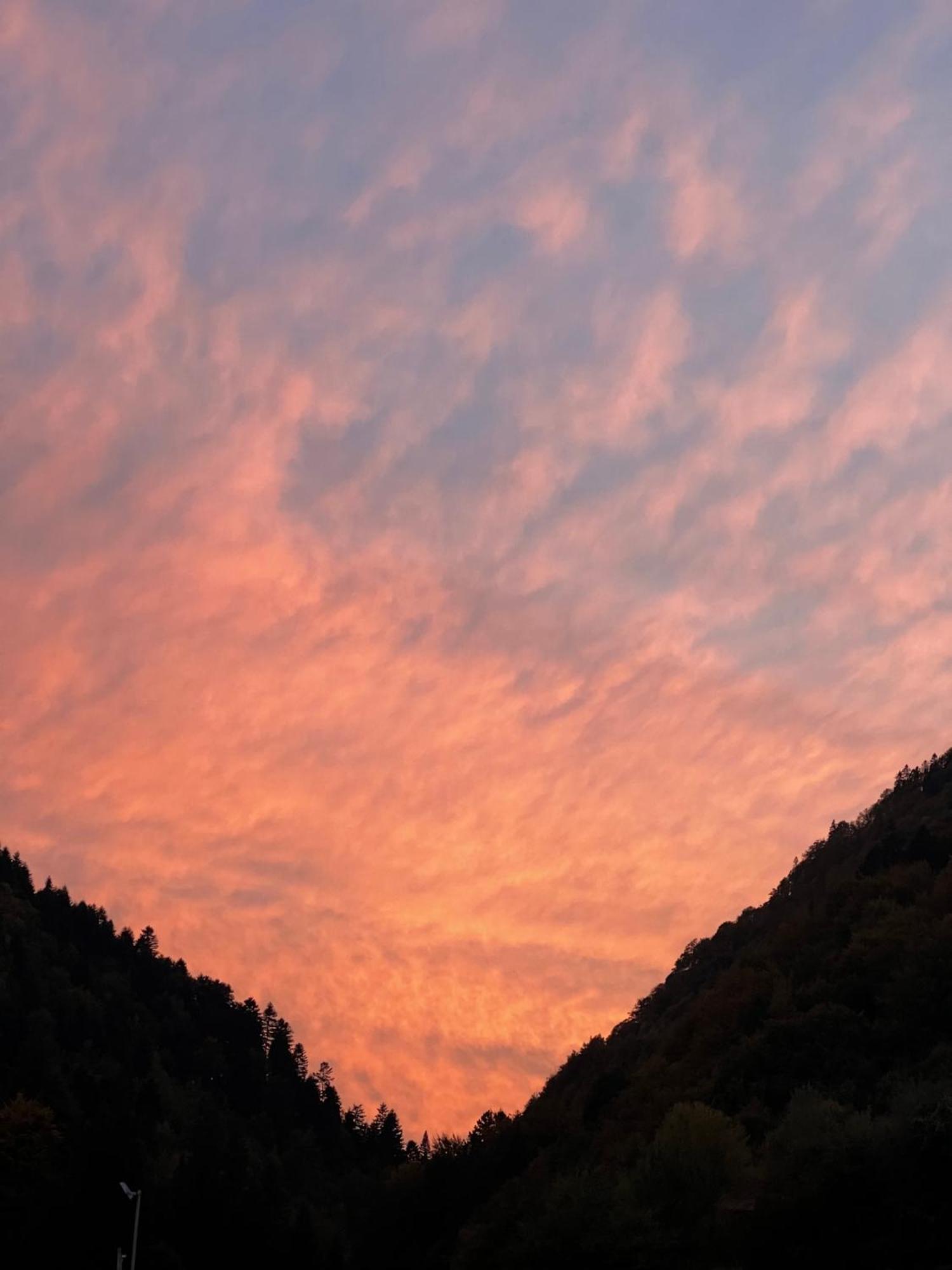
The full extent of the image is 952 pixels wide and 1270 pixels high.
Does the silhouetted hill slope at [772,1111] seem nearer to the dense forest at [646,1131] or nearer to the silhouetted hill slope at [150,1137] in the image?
the dense forest at [646,1131]

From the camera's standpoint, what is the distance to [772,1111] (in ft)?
224

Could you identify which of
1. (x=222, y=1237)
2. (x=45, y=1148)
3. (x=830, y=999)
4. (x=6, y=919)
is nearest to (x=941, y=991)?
(x=830, y=999)

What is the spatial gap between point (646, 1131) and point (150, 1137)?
80.9 m

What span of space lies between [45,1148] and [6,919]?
69902mm

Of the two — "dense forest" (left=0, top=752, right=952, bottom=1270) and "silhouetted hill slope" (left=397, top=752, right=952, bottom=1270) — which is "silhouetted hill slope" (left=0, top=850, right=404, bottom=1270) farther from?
"silhouetted hill slope" (left=397, top=752, right=952, bottom=1270)

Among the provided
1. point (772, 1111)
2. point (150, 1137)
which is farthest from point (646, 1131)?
point (150, 1137)

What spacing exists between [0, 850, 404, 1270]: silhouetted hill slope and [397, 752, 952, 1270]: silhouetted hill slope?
16903 mm

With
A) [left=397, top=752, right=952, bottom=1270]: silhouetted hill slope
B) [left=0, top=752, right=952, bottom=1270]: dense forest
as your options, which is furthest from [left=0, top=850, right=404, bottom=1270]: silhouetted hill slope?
[left=397, top=752, right=952, bottom=1270]: silhouetted hill slope

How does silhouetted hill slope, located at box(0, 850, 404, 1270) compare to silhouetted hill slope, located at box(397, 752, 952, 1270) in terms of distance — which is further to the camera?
silhouetted hill slope, located at box(0, 850, 404, 1270)

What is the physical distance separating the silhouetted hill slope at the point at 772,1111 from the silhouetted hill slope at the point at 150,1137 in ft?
55.5

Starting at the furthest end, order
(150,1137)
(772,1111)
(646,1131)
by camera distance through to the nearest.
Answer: (150,1137) → (646,1131) → (772,1111)

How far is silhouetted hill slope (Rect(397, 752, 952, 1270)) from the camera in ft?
148

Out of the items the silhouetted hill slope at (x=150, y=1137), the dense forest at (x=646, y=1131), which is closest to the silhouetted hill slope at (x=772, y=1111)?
the dense forest at (x=646, y=1131)

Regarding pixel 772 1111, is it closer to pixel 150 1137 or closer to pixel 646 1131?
pixel 646 1131
